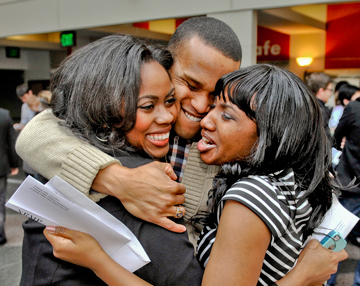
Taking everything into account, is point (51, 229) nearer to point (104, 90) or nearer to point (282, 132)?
point (104, 90)

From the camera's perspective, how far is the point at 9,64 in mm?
11703

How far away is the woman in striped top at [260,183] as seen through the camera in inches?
46.8

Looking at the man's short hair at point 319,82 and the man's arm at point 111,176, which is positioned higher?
the man's short hair at point 319,82

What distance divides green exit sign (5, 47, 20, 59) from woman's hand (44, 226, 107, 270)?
11899mm

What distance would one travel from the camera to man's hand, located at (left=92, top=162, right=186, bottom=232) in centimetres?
124

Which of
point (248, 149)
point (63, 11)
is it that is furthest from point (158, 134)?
point (63, 11)

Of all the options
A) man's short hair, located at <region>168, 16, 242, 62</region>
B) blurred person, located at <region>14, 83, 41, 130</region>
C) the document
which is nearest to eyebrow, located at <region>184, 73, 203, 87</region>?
man's short hair, located at <region>168, 16, 242, 62</region>

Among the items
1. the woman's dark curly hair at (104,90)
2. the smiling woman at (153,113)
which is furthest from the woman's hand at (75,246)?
the smiling woman at (153,113)

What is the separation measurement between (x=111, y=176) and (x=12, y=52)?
1194cm

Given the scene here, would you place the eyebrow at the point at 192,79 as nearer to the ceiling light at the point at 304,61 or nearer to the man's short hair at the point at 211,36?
the man's short hair at the point at 211,36

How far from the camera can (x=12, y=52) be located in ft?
37.6

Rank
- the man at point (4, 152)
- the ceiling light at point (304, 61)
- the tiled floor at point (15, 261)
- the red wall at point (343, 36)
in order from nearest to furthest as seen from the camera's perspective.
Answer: the tiled floor at point (15, 261)
the man at point (4, 152)
the red wall at point (343, 36)
the ceiling light at point (304, 61)

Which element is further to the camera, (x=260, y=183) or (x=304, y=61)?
(x=304, y=61)

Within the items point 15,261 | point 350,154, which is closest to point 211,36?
point 350,154
